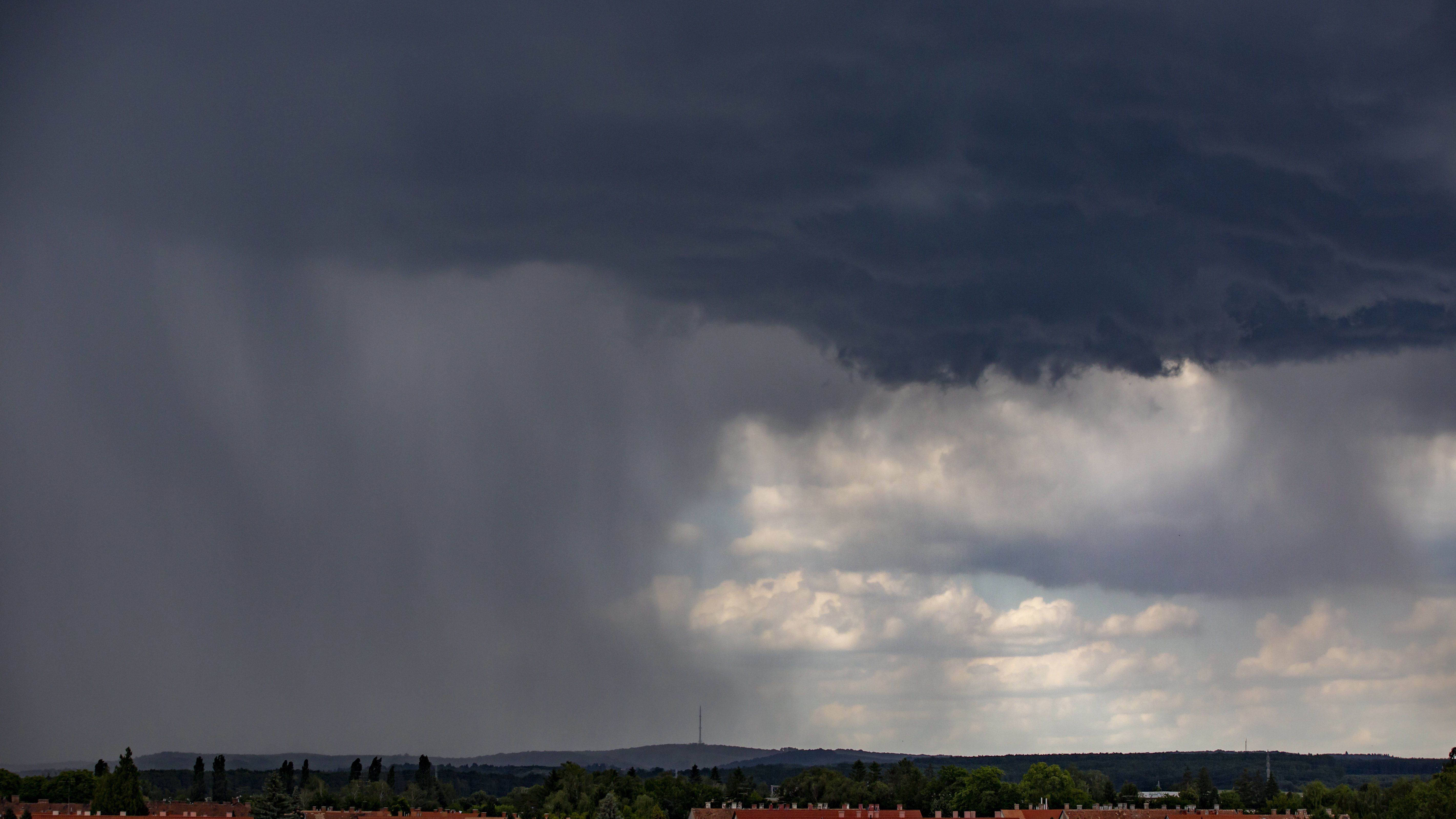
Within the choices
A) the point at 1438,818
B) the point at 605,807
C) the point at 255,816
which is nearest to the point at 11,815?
the point at 255,816

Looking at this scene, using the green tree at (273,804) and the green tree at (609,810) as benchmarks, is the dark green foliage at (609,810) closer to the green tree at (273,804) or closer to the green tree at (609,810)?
the green tree at (609,810)

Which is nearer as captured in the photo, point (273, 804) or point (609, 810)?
point (273, 804)

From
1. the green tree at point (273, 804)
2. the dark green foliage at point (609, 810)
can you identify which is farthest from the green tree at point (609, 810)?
the green tree at point (273, 804)

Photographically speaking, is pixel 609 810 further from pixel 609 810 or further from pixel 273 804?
pixel 273 804

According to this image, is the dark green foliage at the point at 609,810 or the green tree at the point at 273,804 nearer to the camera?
the green tree at the point at 273,804

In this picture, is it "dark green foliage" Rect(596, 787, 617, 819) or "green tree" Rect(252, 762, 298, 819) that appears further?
"dark green foliage" Rect(596, 787, 617, 819)

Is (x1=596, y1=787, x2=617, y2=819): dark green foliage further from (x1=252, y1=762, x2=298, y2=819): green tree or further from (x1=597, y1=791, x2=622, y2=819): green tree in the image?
(x1=252, y1=762, x2=298, y2=819): green tree

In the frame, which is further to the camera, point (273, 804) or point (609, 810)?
point (609, 810)

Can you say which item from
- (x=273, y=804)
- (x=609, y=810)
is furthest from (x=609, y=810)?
(x=273, y=804)

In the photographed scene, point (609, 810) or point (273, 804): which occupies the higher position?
point (273, 804)

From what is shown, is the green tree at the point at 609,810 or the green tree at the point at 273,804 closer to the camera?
the green tree at the point at 273,804

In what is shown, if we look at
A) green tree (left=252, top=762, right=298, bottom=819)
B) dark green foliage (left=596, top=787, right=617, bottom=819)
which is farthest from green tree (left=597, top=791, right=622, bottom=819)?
green tree (left=252, top=762, right=298, bottom=819)

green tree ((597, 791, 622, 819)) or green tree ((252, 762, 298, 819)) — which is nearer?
green tree ((252, 762, 298, 819))

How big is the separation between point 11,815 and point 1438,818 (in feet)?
611
